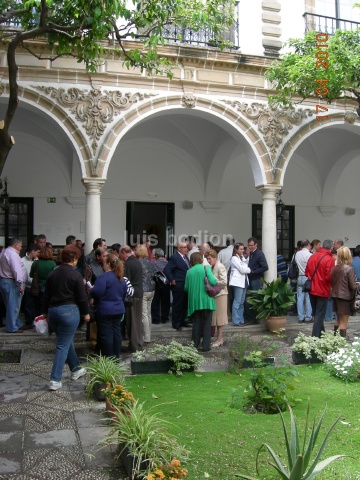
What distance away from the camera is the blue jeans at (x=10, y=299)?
9266 mm

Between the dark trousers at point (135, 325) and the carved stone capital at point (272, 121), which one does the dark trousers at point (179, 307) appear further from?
the carved stone capital at point (272, 121)

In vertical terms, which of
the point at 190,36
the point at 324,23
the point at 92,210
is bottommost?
the point at 92,210

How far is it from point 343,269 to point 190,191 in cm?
736

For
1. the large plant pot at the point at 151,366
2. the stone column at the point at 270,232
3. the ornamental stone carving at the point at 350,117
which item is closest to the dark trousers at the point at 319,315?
the stone column at the point at 270,232

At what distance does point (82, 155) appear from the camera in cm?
1038

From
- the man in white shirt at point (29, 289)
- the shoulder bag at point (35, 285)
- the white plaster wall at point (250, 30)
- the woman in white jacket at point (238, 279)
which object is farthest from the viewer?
the white plaster wall at point (250, 30)

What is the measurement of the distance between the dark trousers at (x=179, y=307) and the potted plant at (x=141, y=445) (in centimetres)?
546

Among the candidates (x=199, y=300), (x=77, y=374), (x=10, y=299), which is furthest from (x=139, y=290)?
(x=10, y=299)

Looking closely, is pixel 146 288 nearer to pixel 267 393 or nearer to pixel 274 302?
pixel 274 302

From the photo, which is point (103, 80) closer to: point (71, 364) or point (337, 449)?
point (71, 364)

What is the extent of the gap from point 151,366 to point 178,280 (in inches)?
120

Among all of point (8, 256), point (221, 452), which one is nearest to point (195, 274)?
point (8, 256)

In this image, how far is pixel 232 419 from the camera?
209 inches

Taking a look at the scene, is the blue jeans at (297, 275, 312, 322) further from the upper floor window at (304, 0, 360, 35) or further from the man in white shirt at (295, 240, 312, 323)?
the upper floor window at (304, 0, 360, 35)
